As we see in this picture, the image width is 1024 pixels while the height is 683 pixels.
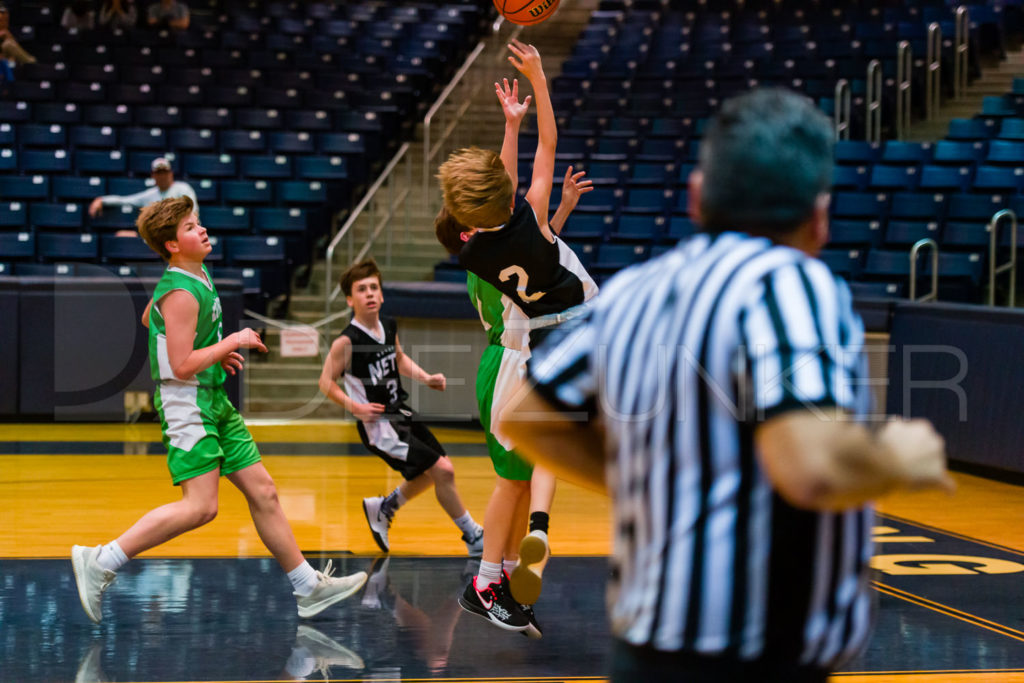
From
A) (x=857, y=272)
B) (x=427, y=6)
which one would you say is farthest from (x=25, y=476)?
(x=427, y=6)

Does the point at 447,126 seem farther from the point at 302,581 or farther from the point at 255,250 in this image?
the point at 302,581

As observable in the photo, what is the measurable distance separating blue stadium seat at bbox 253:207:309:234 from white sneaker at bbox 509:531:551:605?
31.2 ft

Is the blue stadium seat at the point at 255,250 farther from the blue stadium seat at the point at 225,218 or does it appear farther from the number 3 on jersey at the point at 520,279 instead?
the number 3 on jersey at the point at 520,279

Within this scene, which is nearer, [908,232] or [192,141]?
[908,232]

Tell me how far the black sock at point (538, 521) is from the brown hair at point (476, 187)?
1166mm

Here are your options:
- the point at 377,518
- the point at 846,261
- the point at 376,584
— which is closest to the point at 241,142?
the point at 846,261

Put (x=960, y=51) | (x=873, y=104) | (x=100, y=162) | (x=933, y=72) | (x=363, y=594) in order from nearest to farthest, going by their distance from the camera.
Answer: (x=363, y=594) → (x=100, y=162) → (x=873, y=104) → (x=933, y=72) → (x=960, y=51)

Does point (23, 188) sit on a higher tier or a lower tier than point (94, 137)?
lower

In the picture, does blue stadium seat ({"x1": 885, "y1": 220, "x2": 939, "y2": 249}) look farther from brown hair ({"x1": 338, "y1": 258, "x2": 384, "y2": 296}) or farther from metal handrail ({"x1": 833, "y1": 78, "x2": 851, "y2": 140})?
brown hair ({"x1": 338, "y1": 258, "x2": 384, "y2": 296})

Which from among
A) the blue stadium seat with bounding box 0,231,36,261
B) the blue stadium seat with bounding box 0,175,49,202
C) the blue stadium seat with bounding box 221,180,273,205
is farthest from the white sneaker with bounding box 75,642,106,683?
the blue stadium seat with bounding box 0,175,49,202

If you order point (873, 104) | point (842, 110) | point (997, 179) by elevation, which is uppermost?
point (873, 104)

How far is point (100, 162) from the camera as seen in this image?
1413 centimetres

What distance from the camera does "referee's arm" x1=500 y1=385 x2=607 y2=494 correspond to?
2.09 metres

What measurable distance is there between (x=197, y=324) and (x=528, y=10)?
251 cm
